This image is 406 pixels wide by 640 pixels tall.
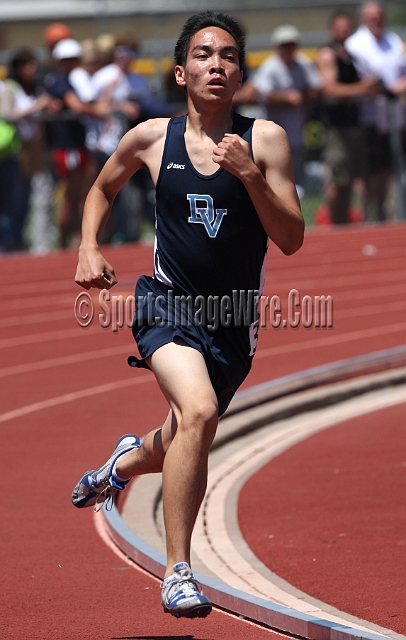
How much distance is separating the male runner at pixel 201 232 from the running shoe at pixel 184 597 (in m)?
0.26

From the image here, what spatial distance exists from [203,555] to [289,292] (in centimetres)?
699

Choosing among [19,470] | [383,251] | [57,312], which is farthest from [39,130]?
[19,470]

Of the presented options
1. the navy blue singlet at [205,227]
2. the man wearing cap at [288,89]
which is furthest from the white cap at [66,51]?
the navy blue singlet at [205,227]

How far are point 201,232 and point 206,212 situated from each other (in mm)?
85

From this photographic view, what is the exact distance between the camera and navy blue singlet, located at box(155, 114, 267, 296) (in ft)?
13.6

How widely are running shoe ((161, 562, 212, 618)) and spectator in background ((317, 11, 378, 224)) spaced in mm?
11592

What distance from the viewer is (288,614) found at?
13.0 ft

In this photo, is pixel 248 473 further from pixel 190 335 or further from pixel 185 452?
pixel 185 452

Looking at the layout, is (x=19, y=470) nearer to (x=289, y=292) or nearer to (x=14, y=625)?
(x=14, y=625)

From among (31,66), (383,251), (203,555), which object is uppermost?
(31,66)

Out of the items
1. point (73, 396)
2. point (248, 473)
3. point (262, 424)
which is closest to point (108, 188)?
point (248, 473)

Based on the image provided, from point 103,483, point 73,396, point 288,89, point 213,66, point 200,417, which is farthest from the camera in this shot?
point 288,89

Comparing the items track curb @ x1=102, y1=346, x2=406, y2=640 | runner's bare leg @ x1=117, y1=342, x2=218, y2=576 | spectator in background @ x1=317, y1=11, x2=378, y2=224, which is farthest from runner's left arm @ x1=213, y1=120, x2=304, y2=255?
spectator in background @ x1=317, y1=11, x2=378, y2=224

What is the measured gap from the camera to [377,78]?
1484 centimetres
